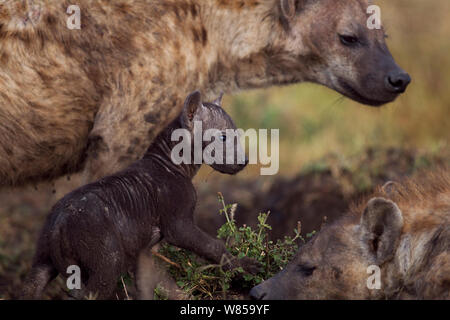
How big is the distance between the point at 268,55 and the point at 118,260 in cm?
204

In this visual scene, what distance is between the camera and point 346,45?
470 centimetres

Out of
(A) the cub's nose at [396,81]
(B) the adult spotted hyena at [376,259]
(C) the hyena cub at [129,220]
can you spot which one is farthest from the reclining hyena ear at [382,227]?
(A) the cub's nose at [396,81]

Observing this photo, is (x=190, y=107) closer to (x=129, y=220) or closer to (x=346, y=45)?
(x=129, y=220)

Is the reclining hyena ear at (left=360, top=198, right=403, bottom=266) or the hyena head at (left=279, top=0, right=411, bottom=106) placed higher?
the hyena head at (left=279, top=0, right=411, bottom=106)

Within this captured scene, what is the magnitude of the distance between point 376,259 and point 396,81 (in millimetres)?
1607

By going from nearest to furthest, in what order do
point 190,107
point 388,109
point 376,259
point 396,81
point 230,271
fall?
point 376,259, point 230,271, point 190,107, point 396,81, point 388,109

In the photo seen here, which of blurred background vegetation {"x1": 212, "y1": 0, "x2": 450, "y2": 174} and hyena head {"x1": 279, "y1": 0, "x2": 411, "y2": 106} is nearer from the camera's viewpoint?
hyena head {"x1": 279, "y1": 0, "x2": 411, "y2": 106}

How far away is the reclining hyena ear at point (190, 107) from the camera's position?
378 centimetres

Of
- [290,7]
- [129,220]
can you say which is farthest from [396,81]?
[129,220]

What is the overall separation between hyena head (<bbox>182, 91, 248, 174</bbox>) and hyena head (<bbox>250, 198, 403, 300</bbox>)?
62cm

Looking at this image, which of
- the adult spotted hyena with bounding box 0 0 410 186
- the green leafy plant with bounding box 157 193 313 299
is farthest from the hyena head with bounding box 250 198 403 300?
the adult spotted hyena with bounding box 0 0 410 186

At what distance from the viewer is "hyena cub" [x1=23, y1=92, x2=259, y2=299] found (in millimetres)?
3346

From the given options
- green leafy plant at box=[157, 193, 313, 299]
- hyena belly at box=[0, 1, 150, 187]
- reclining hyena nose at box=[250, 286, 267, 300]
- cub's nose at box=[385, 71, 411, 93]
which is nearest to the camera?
reclining hyena nose at box=[250, 286, 267, 300]

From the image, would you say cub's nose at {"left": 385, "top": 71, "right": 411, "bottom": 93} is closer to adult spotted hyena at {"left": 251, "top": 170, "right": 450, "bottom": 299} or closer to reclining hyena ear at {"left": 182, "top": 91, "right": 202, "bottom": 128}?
adult spotted hyena at {"left": 251, "top": 170, "right": 450, "bottom": 299}
